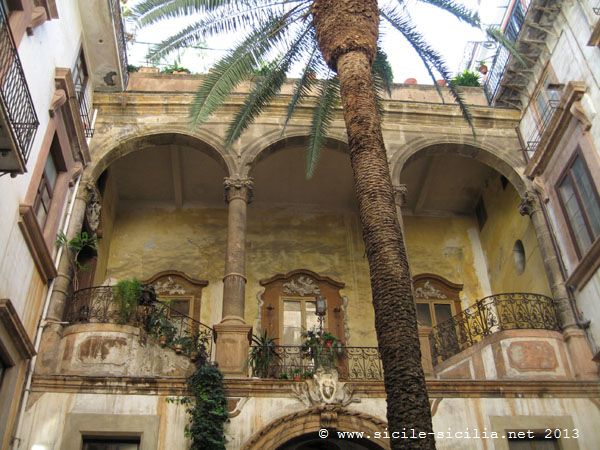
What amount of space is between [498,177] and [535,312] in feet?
15.5

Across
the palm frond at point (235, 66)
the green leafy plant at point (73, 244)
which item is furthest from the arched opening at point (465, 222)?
the green leafy plant at point (73, 244)

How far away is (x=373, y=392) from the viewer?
11305 millimetres

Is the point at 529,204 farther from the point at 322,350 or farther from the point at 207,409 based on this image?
the point at 207,409

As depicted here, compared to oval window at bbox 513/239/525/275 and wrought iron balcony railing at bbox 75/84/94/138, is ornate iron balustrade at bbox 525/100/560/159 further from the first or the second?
wrought iron balcony railing at bbox 75/84/94/138

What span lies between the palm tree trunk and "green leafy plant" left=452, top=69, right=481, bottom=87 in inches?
288

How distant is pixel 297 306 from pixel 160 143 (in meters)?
4.94

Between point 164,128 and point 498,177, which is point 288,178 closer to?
point 164,128

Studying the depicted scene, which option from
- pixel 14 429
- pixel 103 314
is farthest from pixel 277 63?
pixel 14 429

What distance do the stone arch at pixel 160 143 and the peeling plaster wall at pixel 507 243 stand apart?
22.2 feet

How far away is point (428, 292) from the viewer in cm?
1680

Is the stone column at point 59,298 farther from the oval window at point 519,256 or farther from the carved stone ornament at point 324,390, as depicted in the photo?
the oval window at point 519,256

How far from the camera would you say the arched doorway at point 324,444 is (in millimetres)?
11008

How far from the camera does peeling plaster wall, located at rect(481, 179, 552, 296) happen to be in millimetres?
14852

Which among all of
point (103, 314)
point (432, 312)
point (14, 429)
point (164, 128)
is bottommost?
point (14, 429)
